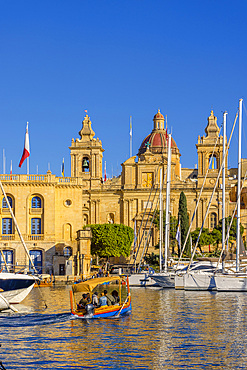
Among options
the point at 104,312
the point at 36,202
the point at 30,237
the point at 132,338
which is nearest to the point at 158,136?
the point at 36,202

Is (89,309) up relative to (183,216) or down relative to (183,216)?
down

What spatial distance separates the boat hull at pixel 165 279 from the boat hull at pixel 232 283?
4.94 metres

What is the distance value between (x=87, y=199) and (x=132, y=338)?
6618cm

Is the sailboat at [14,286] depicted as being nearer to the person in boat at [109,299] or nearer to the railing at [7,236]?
the person in boat at [109,299]

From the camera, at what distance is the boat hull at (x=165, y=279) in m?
52.5

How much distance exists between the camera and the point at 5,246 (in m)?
68.5

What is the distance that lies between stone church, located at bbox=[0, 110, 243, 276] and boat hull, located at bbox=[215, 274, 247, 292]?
9.75m

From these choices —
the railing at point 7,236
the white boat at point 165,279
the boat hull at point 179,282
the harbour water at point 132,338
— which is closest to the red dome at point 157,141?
the railing at point 7,236

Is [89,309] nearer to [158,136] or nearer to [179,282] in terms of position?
[179,282]

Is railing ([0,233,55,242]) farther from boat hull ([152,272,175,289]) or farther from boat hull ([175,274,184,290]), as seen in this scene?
boat hull ([175,274,184,290])

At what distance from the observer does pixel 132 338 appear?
27.3 meters

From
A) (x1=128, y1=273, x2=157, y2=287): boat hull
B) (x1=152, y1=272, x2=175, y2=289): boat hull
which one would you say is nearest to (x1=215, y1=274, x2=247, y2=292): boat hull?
(x1=152, y1=272, x2=175, y2=289): boat hull

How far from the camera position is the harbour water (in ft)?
75.6

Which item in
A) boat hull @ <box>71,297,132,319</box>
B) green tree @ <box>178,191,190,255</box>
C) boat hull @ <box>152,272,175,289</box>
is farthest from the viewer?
green tree @ <box>178,191,190,255</box>
